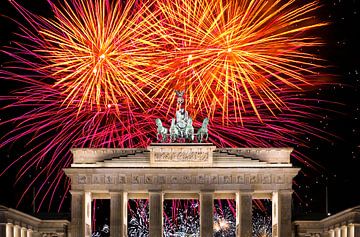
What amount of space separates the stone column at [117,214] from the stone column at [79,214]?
228 cm

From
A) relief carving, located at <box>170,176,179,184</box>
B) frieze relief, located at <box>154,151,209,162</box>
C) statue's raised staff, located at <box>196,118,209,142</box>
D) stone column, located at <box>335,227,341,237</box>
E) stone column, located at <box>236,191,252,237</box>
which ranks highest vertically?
statue's raised staff, located at <box>196,118,209,142</box>

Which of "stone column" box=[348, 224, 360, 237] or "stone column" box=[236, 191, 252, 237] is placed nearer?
"stone column" box=[348, 224, 360, 237]

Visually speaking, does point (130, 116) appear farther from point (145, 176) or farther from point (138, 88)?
point (145, 176)

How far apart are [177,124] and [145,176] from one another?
542 centimetres

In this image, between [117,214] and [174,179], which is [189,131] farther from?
[117,214]

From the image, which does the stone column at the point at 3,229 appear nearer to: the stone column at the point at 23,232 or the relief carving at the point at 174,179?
the stone column at the point at 23,232

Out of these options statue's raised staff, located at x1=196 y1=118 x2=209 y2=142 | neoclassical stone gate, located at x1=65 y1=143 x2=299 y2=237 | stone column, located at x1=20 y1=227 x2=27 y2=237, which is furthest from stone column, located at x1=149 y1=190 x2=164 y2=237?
stone column, located at x1=20 y1=227 x2=27 y2=237

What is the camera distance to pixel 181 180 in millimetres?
103188

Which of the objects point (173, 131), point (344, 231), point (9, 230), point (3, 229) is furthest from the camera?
→ point (173, 131)

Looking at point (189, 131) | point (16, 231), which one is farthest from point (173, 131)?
point (16, 231)

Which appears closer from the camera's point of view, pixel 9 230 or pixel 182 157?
pixel 9 230

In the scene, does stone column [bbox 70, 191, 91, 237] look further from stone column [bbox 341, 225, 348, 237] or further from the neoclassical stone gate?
stone column [bbox 341, 225, 348, 237]

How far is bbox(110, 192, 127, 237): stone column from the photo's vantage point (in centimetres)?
10231

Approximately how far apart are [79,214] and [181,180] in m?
9.40
